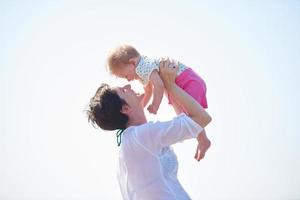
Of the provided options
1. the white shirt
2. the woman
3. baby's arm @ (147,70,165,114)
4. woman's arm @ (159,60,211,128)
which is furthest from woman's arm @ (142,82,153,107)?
the white shirt

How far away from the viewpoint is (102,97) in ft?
12.1

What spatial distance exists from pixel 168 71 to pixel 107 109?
0.83 metres

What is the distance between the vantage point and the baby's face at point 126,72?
5022 mm

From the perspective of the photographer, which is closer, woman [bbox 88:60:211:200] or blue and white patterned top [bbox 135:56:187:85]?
woman [bbox 88:60:211:200]

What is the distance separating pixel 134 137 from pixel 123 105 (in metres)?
0.36

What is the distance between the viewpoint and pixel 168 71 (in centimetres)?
412

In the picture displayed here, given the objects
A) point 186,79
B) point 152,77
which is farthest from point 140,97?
point 186,79

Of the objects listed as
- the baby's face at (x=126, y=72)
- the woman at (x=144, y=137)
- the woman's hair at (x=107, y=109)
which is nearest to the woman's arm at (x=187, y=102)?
the woman at (x=144, y=137)

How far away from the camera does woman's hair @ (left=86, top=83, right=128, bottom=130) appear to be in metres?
3.64

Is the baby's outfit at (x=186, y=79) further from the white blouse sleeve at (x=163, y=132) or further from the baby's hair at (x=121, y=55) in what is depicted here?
the white blouse sleeve at (x=163, y=132)

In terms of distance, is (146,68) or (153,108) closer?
(153,108)

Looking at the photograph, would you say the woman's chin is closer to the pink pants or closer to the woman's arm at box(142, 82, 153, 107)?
the woman's arm at box(142, 82, 153, 107)

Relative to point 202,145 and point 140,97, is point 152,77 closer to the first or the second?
point 140,97

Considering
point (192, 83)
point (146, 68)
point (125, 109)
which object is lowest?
point (125, 109)
